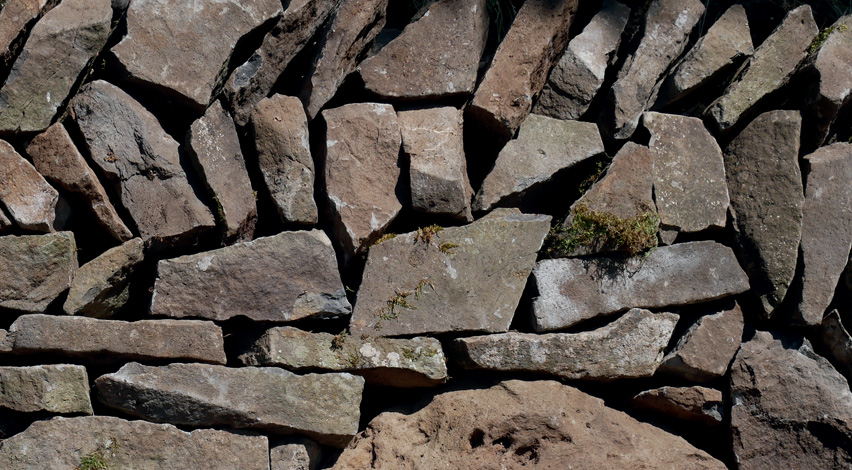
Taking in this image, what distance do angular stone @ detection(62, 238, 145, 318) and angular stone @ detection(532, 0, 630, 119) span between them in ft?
6.66

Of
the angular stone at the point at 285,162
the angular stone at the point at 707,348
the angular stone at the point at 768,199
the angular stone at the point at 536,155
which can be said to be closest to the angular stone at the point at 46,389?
the angular stone at the point at 285,162

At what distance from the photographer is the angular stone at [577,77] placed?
4008mm

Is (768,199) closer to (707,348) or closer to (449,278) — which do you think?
(707,348)

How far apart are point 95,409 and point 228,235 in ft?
2.95

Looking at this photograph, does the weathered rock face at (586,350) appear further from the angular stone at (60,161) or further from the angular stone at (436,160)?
the angular stone at (60,161)

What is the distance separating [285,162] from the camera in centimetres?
352

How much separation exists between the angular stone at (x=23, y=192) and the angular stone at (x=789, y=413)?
3178 mm

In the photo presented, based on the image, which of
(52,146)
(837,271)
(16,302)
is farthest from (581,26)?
(16,302)

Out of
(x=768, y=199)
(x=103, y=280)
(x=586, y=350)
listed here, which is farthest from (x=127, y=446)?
(x=768, y=199)

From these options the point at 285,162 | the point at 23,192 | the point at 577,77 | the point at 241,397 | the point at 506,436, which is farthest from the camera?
the point at 577,77

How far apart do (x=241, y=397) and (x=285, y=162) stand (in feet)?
3.34

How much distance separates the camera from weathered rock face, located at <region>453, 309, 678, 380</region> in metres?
3.67

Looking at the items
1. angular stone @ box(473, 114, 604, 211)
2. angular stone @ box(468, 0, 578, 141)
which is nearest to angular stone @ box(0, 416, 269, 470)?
angular stone @ box(473, 114, 604, 211)

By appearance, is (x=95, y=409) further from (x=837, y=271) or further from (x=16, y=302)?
(x=837, y=271)
